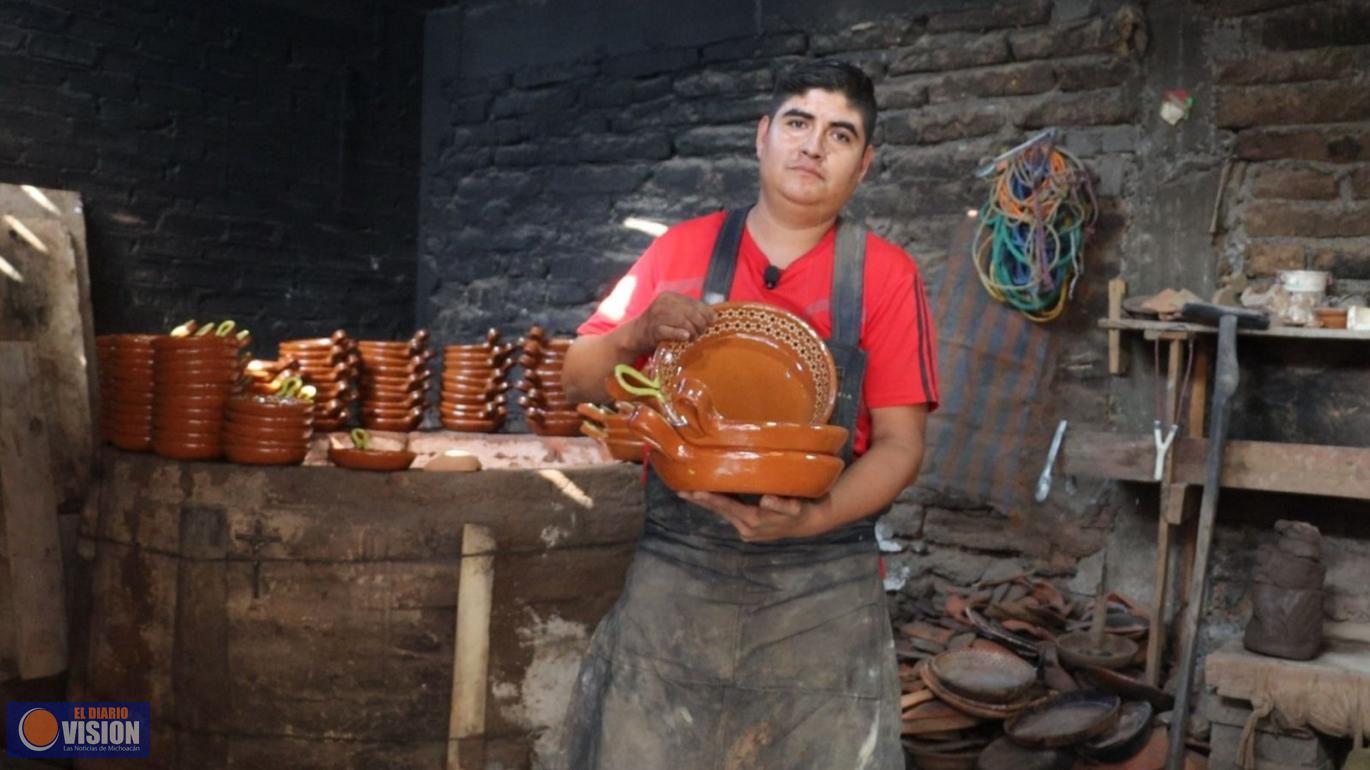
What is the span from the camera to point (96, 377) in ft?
16.9

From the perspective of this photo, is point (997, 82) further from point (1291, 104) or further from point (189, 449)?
point (189, 449)

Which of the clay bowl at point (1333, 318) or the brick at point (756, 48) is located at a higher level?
the brick at point (756, 48)

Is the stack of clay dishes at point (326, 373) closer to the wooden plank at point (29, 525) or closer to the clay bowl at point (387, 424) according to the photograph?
the clay bowl at point (387, 424)

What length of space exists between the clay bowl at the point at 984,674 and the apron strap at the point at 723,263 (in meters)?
2.65

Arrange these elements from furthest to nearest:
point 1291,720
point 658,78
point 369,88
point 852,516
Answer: point 369,88 < point 658,78 < point 1291,720 < point 852,516

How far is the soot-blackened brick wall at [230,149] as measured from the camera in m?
5.80

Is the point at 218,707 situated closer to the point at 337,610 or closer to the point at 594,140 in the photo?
the point at 337,610

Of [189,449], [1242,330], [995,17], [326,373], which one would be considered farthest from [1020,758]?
[995,17]

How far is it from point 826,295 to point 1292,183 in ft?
10.8

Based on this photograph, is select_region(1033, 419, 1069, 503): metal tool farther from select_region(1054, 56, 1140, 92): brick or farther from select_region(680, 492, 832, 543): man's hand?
select_region(680, 492, 832, 543): man's hand

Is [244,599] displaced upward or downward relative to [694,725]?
downward

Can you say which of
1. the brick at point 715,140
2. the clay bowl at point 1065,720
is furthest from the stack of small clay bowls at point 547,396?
the clay bowl at point 1065,720

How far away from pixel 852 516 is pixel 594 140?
16.8 ft

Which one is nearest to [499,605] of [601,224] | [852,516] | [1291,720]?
[852,516]
